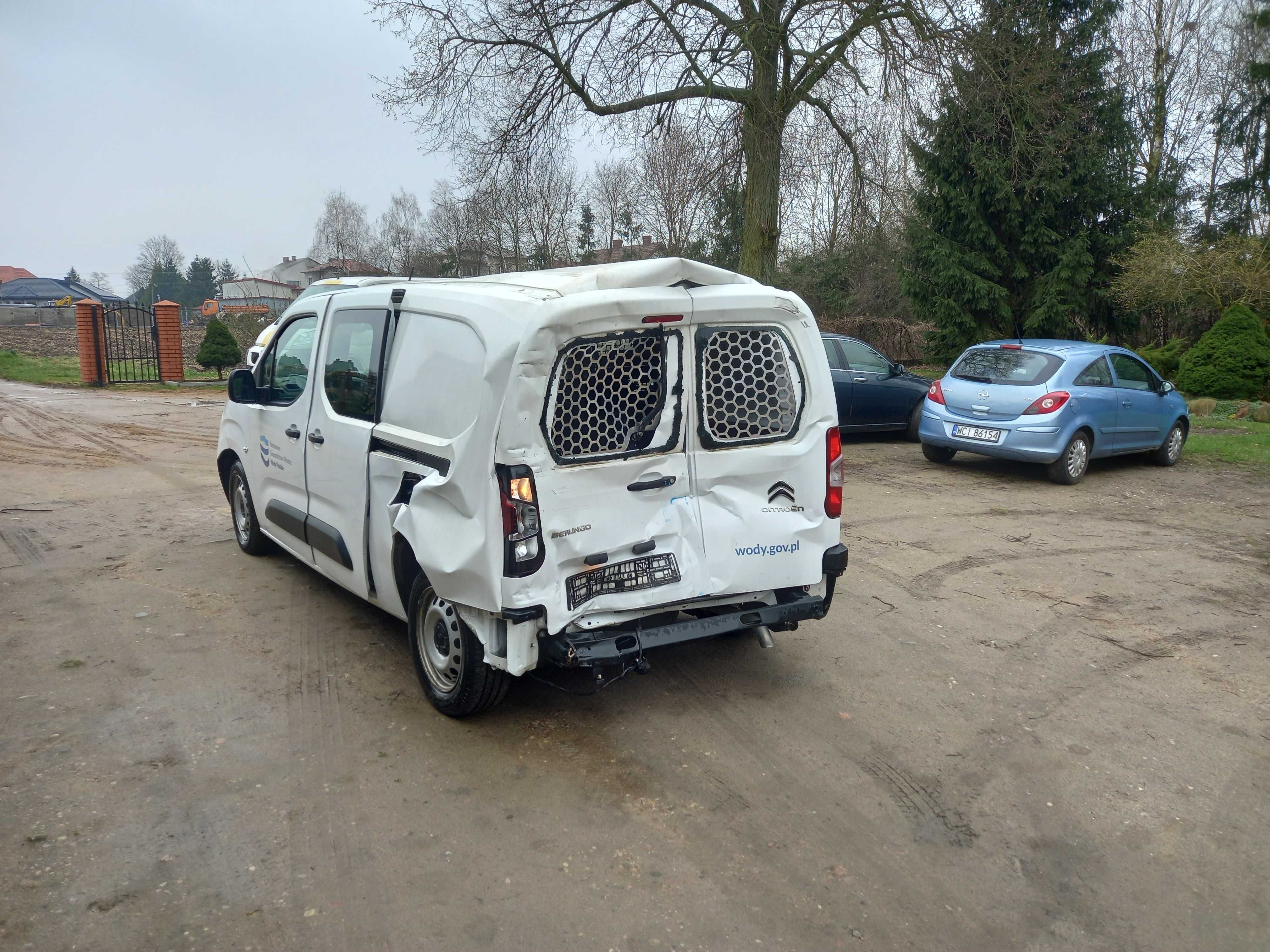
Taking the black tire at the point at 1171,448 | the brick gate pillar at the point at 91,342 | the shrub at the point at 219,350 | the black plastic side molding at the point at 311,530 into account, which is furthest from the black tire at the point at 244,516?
the shrub at the point at 219,350

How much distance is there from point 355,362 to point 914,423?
10.5 metres

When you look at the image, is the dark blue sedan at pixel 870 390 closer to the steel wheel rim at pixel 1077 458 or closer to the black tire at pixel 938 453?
the black tire at pixel 938 453

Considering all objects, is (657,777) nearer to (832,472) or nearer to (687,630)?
(687,630)

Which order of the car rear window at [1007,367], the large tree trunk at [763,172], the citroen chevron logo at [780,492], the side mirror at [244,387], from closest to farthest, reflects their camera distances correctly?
the citroen chevron logo at [780,492] → the side mirror at [244,387] → the car rear window at [1007,367] → the large tree trunk at [763,172]

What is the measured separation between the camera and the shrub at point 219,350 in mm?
25500

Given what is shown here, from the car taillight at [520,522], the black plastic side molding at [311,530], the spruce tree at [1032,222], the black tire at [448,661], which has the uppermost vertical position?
the spruce tree at [1032,222]

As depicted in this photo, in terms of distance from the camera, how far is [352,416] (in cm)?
502

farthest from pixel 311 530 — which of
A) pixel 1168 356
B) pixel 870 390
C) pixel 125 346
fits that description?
pixel 125 346

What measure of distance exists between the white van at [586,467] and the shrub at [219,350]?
22.8 meters

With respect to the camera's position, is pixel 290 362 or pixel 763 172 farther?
pixel 763 172

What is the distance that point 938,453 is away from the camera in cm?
1184

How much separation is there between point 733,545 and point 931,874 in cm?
164

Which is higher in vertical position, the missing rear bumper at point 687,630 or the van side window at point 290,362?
the van side window at point 290,362

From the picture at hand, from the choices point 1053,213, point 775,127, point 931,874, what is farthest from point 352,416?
point 1053,213
